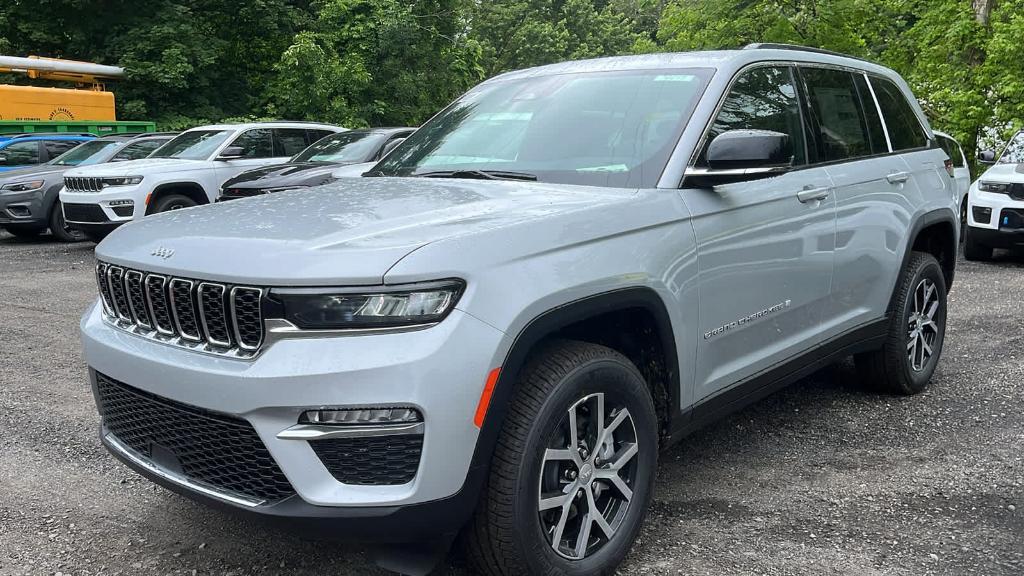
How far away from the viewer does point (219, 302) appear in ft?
8.23

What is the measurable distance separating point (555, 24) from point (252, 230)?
40415 mm

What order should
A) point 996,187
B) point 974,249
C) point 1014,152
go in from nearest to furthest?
1. point 996,187
2. point 974,249
3. point 1014,152

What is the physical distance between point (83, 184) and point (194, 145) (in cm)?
156

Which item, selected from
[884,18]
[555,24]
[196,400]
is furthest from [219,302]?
[555,24]

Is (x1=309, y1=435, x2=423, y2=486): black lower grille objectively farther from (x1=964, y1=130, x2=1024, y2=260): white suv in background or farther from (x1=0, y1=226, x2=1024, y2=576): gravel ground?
(x1=964, y1=130, x2=1024, y2=260): white suv in background

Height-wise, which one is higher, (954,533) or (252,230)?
(252,230)

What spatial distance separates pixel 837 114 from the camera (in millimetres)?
4371

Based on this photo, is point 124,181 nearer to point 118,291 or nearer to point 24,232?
point 24,232

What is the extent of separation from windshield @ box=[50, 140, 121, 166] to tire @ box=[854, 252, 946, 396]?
475 inches

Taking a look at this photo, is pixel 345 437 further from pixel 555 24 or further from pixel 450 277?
pixel 555 24

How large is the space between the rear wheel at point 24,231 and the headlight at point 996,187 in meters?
12.8

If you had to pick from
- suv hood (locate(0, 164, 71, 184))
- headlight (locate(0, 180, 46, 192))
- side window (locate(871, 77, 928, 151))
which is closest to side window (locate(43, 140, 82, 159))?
suv hood (locate(0, 164, 71, 184))

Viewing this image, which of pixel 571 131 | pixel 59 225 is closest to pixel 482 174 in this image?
pixel 571 131

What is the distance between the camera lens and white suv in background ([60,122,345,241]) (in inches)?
428
